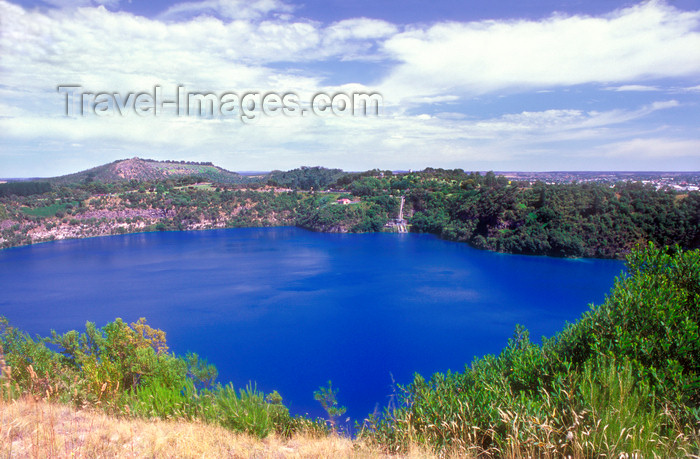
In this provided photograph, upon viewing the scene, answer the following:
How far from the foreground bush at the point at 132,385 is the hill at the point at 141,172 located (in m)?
95.5

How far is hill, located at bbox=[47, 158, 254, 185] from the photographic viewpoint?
107125mm

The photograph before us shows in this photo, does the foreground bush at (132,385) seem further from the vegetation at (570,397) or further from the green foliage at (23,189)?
the green foliage at (23,189)

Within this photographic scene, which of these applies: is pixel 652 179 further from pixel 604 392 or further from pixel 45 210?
pixel 45 210

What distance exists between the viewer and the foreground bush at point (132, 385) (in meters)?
5.42

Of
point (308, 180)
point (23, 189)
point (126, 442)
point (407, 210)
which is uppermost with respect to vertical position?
point (308, 180)

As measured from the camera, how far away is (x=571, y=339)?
636 centimetres

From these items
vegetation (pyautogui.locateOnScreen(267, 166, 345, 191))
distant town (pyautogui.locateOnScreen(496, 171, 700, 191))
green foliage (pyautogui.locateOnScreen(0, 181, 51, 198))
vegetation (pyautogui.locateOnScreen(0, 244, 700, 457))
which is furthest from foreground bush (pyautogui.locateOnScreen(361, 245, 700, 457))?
green foliage (pyautogui.locateOnScreen(0, 181, 51, 198))

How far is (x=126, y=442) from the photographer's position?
3.85 m

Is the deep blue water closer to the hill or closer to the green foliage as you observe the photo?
the green foliage

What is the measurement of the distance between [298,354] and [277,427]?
11.1 metres

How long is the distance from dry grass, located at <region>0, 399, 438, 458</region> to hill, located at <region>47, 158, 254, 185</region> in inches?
4015

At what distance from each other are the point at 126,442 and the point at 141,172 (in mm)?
120117

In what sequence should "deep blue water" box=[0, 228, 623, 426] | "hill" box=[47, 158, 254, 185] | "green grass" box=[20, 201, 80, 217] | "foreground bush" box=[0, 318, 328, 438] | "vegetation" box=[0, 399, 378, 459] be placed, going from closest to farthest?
Result: "vegetation" box=[0, 399, 378, 459]
"foreground bush" box=[0, 318, 328, 438]
"deep blue water" box=[0, 228, 623, 426]
"green grass" box=[20, 201, 80, 217]
"hill" box=[47, 158, 254, 185]

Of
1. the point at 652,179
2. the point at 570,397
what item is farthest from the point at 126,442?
the point at 652,179
